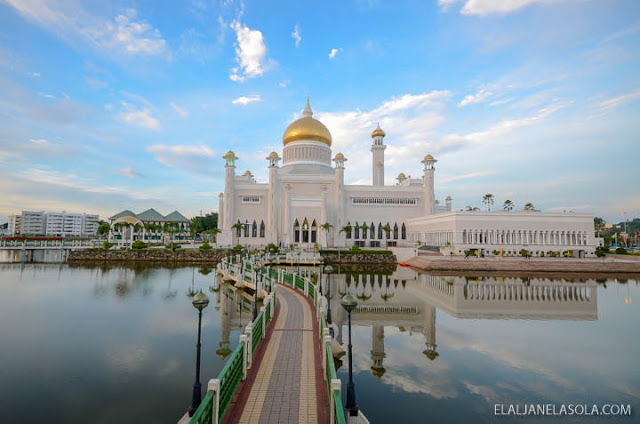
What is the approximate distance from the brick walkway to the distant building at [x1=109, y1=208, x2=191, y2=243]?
48456 millimetres

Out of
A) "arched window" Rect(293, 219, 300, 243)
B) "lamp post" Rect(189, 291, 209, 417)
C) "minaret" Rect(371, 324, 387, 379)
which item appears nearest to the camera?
"lamp post" Rect(189, 291, 209, 417)

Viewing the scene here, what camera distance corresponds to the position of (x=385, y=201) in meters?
51.0

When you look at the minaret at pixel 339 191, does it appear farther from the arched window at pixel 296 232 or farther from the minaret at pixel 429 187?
the minaret at pixel 429 187

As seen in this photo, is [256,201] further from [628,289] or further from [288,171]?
[628,289]

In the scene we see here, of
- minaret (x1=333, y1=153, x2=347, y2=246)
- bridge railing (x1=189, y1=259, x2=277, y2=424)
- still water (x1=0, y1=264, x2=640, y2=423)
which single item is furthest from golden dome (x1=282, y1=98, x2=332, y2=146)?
bridge railing (x1=189, y1=259, x2=277, y2=424)

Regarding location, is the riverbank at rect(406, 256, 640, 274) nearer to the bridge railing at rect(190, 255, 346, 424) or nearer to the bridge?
the bridge

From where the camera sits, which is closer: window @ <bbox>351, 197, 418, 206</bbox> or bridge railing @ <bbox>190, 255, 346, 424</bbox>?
bridge railing @ <bbox>190, 255, 346, 424</bbox>

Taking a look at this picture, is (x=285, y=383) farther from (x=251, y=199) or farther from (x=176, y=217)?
(x=176, y=217)

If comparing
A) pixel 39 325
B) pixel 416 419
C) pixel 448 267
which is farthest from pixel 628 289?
pixel 39 325

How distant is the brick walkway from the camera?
574 cm

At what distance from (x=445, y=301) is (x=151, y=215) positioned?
84.7 metres

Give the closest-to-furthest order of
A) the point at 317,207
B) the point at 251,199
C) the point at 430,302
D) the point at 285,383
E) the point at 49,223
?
the point at 285,383 < the point at 430,302 < the point at 317,207 < the point at 251,199 < the point at 49,223

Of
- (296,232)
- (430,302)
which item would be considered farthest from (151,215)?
(430,302)

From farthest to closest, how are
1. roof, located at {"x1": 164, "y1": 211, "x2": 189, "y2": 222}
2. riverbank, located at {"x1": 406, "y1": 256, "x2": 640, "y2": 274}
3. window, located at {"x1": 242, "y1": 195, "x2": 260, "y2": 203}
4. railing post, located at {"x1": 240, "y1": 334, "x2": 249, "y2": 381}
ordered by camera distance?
roof, located at {"x1": 164, "y1": 211, "x2": 189, "y2": 222}
window, located at {"x1": 242, "y1": 195, "x2": 260, "y2": 203}
riverbank, located at {"x1": 406, "y1": 256, "x2": 640, "y2": 274}
railing post, located at {"x1": 240, "y1": 334, "x2": 249, "y2": 381}
